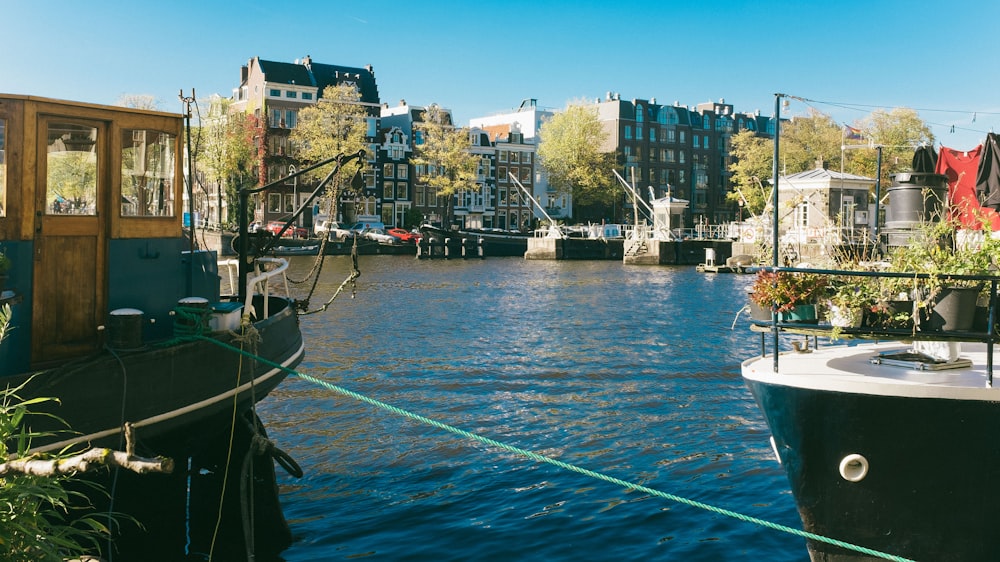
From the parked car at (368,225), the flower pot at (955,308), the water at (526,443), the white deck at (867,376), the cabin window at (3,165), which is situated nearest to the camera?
the white deck at (867,376)

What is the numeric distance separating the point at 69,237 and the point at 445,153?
74903mm

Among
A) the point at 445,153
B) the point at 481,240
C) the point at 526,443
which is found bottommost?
the point at 526,443

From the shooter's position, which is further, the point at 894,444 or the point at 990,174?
the point at 990,174

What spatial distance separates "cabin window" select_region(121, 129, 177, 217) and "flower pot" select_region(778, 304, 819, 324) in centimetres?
618

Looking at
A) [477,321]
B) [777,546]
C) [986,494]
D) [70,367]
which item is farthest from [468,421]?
[477,321]

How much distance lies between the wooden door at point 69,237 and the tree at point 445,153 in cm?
7375

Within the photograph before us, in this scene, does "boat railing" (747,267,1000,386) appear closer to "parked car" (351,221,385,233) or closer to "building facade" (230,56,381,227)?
"parked car" (351,221,385,233)

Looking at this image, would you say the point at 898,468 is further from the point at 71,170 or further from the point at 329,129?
the point at 329,129

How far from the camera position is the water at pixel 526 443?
9992mm

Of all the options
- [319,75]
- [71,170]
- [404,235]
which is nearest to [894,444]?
[71,170]

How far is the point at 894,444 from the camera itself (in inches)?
279

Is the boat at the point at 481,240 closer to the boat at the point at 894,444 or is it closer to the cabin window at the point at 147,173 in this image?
the cabin window at the point at 147,173

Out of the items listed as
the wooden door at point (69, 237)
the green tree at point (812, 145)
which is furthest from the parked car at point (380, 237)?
the wooden door at point (69, 237)

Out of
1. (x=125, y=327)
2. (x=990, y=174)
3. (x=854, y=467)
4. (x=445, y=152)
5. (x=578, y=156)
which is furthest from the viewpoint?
(x=578, y=156)
